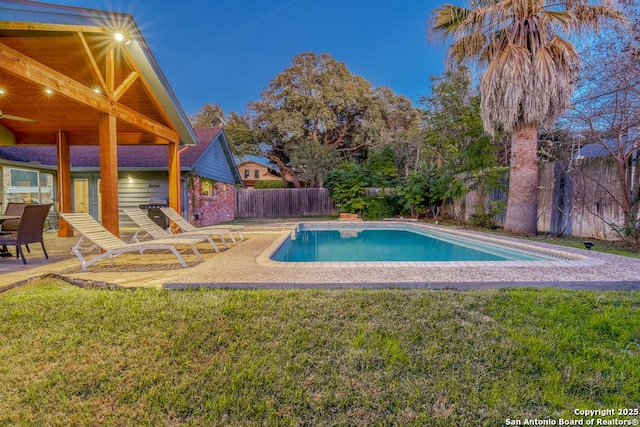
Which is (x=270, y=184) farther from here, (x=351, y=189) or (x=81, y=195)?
(x=81, y=195)

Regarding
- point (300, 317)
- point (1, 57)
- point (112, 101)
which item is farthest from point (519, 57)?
point (1, 57)

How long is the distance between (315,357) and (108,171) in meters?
5.16

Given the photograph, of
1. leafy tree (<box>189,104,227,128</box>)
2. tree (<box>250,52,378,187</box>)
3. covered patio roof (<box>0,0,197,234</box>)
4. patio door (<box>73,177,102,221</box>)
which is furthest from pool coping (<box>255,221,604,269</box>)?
leafy tree (<box>189,104,227,128</box>)

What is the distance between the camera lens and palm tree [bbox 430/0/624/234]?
788 centimetres

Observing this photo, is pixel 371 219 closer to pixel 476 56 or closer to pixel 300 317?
pixel 476 56

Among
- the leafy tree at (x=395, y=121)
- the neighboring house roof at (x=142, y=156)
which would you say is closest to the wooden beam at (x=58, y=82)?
the neighboring house roof at (x=142, y=156)

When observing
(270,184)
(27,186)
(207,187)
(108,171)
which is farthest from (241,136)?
(108,171)

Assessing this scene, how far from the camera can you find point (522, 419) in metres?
1.96

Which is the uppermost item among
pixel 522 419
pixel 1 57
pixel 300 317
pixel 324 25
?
pixel 324 25

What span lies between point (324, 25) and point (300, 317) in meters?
32.7

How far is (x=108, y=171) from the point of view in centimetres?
568

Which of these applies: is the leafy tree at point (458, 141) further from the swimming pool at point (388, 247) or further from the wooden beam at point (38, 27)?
the wooden beam at point (38, 27)

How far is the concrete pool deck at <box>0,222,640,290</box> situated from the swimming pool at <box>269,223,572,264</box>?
90 cm

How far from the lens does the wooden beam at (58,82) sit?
4.00 meters
